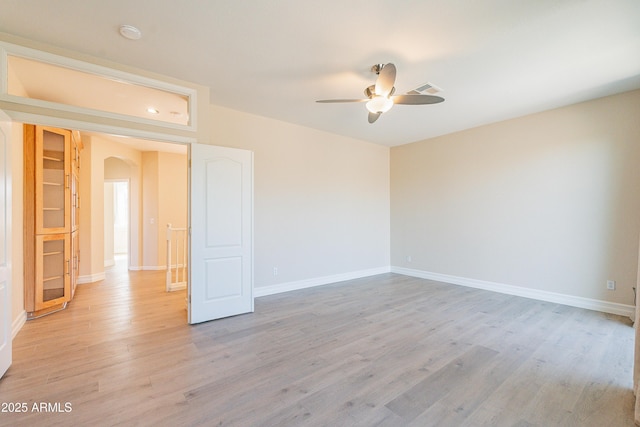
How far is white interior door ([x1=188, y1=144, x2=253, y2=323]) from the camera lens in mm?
3385

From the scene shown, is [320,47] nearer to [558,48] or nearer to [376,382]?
[558,48]

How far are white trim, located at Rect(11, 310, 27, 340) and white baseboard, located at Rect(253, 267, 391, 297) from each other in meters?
2.73

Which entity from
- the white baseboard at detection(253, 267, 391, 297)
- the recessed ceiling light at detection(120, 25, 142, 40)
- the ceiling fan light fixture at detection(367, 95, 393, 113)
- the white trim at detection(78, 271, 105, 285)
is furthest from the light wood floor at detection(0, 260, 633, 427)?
the recessed ceiling light at detection(120, 25, 142, 40)

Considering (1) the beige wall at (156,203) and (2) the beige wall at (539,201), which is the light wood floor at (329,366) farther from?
(1) the beige wall at (156,203)

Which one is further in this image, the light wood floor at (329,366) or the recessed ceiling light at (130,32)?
the recessed ceiling light at (130,32)

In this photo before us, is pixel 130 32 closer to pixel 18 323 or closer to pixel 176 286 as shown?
pixel 18 323

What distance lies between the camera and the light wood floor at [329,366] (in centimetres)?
187

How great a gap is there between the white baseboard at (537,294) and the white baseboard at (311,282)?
0.99m

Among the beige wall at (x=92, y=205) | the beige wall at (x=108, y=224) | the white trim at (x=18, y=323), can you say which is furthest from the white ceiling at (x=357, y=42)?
the beige wall at (x=108, y=224)

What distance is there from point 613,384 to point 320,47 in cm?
386

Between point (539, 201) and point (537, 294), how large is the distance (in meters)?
1.50

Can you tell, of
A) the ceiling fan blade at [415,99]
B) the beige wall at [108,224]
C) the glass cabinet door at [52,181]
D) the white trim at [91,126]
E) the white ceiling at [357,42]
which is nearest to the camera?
the white ceiling at [357,42]

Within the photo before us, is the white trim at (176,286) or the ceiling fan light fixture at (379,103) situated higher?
the ceiling fan light fixture at (379,103)

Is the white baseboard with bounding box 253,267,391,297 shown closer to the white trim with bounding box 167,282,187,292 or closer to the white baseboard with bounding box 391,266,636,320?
the white baseboard with bounding box 391,266,636,320
